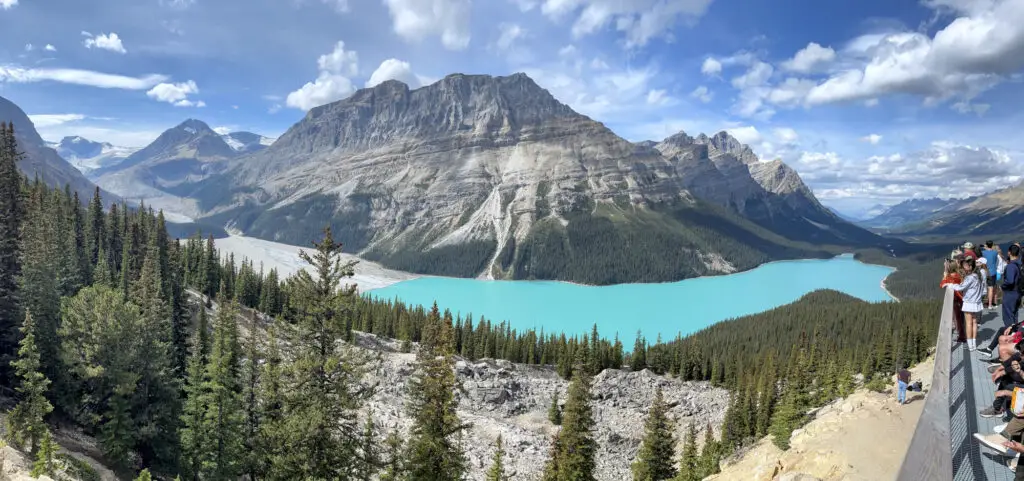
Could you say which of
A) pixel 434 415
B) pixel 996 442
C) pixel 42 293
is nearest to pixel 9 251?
pixel 42 293

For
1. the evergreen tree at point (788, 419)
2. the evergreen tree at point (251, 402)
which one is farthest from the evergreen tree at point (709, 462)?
the evergreen tree at point (251, 402)

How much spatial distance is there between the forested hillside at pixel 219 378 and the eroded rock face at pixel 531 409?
213 inches

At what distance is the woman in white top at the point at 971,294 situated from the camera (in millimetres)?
14859

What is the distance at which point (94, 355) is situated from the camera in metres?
33.5

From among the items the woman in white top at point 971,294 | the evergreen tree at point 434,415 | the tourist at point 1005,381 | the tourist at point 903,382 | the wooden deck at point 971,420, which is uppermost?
the woman in white top at point 971,294

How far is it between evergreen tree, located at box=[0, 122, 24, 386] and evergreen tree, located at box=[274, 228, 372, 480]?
32.1m

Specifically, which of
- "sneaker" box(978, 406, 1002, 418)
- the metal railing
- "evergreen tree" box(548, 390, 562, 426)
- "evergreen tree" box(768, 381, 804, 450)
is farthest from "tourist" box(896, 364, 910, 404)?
"evergreen tree" box(548, 390, 562, 426)

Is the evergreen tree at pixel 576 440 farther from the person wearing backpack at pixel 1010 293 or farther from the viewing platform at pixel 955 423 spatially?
the person wearing backpack at pixel 1010 293

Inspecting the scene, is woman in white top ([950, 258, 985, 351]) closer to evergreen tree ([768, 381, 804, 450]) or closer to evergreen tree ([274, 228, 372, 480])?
evergreen tree ([274, 228, 372, 480])

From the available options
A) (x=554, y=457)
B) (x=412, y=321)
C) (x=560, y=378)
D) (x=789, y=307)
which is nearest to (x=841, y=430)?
(x=554, y=457)

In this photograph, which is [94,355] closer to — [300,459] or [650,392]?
[300,459]

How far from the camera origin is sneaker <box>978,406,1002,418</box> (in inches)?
397

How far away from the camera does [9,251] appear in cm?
4431

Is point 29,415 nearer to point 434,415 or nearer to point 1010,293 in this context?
point 434,415
